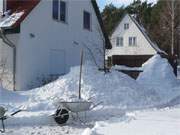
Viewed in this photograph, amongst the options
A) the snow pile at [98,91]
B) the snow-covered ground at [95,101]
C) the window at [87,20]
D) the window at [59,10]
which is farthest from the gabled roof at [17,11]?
the window at [87,20]

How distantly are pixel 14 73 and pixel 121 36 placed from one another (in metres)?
36.8

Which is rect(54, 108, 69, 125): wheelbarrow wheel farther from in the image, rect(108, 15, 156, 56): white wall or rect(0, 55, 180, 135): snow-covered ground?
rect(108, 15, 156, 56): white wall

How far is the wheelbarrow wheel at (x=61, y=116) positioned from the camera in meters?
14.1

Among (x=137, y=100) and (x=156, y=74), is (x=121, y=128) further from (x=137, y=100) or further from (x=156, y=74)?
(x=156, y=74)

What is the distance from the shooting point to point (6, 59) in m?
21.7

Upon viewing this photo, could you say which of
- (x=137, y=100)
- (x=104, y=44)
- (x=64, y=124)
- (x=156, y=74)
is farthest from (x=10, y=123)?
(x=104, y=44)

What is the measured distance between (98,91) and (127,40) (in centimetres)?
3889

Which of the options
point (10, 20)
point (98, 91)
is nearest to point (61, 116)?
point (98, 91)

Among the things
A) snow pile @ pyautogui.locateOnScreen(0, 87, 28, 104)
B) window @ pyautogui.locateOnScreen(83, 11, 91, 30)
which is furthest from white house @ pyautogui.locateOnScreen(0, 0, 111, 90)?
snow pile @ pyautogui.locateOnScreen(0, 87, 28, 104)

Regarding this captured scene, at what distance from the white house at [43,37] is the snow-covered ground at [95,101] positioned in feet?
9.09

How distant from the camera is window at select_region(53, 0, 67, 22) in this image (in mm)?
24922

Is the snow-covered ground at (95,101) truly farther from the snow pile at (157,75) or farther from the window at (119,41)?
the window at (119,41)

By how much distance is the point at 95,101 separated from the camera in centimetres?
1741

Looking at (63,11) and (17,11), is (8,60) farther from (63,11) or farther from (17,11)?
(63,11)
